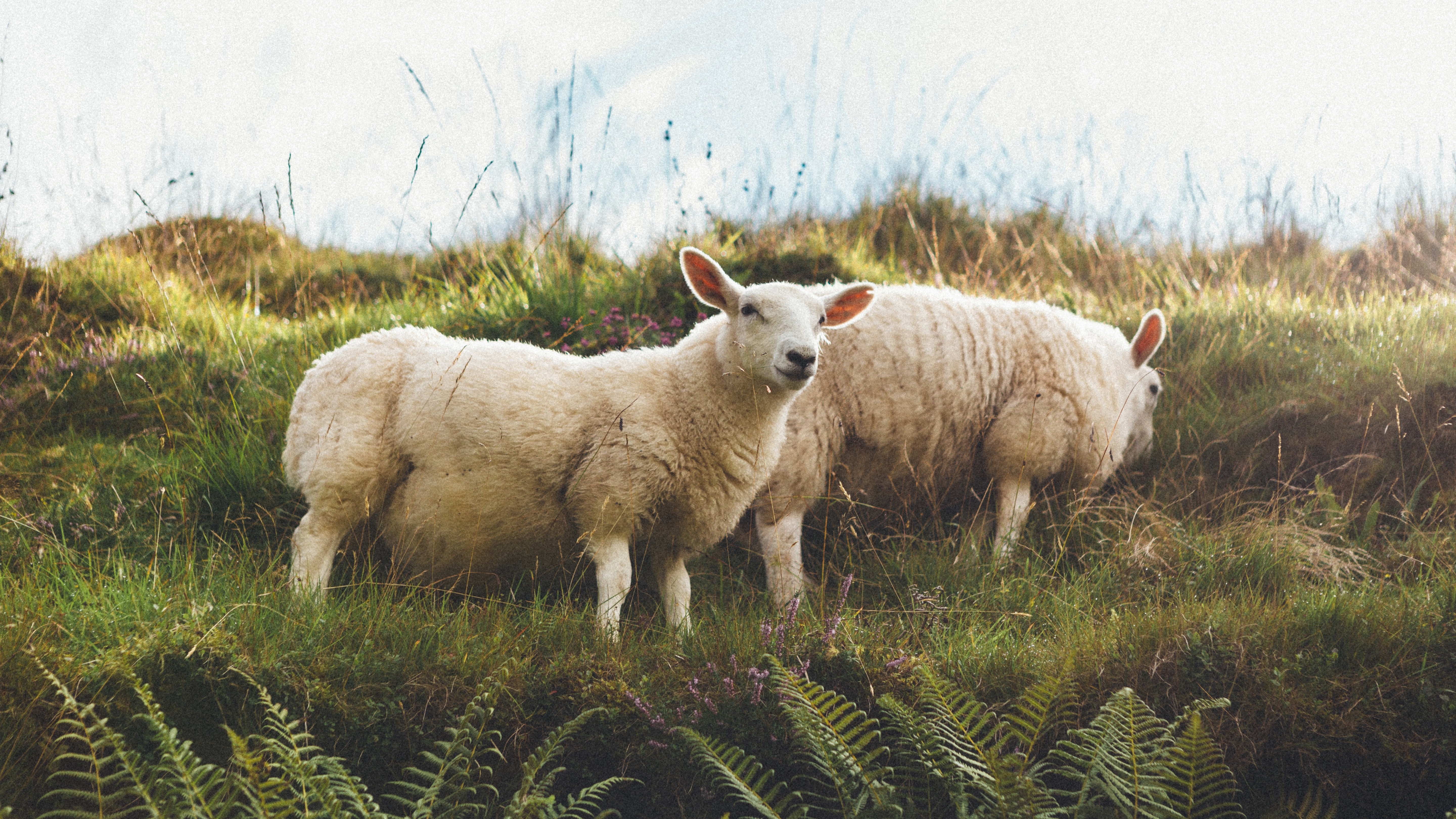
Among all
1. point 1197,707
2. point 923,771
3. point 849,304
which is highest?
point 849,304

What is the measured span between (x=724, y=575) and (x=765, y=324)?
5.32 feet

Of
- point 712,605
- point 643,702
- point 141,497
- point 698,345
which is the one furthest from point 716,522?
point 141,497

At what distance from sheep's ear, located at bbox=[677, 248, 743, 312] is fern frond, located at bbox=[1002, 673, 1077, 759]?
210cm

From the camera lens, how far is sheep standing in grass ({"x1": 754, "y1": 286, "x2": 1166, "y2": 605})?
5.14 meters

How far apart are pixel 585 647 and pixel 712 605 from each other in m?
0.69

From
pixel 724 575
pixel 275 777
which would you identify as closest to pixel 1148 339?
pixel 724 575

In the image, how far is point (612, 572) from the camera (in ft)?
13.1

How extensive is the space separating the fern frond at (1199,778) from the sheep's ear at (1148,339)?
135 inches

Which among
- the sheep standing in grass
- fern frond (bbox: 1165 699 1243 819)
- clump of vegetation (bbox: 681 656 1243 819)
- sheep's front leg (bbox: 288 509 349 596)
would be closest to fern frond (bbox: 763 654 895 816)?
clump of vegetation (bbox: 681 656 1243 819)

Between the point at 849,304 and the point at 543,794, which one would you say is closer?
the point at 543,794

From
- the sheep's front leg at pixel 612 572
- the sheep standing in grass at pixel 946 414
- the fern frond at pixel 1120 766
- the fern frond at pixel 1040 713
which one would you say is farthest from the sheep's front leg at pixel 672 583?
the fern frond at pixel 1120 766

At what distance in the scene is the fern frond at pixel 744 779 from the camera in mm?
2492

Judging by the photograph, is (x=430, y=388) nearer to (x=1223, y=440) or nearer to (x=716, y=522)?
(x=716, y=522)

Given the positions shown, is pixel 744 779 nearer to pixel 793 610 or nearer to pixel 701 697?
pixel 701 697
